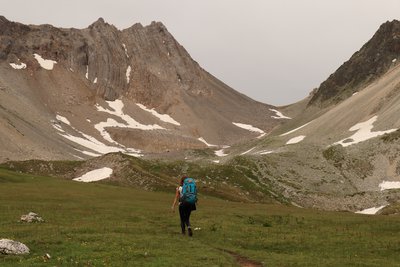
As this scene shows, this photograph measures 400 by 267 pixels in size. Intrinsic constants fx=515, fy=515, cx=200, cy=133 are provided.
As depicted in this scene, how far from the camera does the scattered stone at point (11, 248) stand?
2297 cm

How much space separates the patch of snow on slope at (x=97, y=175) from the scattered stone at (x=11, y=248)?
65160mm

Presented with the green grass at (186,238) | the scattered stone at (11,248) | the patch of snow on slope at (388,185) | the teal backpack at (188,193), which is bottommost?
the patch of snow on slope at (388,185)

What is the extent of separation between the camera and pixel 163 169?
107 meters

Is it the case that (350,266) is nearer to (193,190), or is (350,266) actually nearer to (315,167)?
(193,190)

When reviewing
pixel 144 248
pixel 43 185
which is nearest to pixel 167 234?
pixel 144 248

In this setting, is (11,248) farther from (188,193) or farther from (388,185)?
(388,185)

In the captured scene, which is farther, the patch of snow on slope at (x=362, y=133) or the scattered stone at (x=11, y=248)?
the patch of snow on slope at (x=362, y=133)

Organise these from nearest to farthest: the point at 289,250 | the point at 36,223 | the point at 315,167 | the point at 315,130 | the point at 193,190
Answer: the point at 289,250 < the point at 193,190 < the point at 36,223 < the point at 315,167 < the point at 315,130

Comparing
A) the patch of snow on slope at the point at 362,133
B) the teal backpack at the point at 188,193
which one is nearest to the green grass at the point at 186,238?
the teal backpack at the point at 188,193

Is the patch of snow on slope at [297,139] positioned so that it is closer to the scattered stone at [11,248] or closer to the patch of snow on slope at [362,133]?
the patch of snow on slope at [362,133]

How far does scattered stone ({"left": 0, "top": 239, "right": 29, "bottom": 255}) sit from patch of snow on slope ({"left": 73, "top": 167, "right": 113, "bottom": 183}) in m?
65.2

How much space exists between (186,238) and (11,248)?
982cm

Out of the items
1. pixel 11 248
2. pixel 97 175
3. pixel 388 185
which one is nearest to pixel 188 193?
pixel 11 248

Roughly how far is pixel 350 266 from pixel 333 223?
51.0 feet
